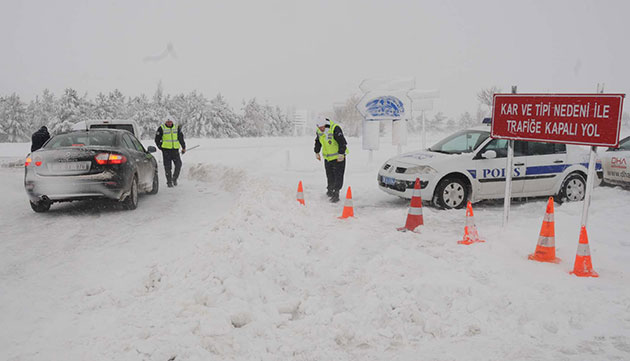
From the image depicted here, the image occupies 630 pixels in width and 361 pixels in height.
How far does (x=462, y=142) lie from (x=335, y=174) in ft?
9.00

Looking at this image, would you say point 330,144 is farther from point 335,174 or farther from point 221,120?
point 221,120

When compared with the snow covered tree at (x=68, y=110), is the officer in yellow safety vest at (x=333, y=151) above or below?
below

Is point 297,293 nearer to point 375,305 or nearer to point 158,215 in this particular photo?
point 375,305

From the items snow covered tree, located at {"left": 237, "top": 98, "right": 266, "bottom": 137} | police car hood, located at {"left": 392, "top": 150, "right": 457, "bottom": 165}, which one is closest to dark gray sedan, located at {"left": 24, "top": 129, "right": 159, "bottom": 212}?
police car hood, located at {"left": 392, "top": 150, "right": 457, "bottom": 165}

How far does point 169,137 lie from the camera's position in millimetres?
12297

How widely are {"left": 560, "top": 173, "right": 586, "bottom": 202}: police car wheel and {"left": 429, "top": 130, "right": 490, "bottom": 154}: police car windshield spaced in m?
2.02

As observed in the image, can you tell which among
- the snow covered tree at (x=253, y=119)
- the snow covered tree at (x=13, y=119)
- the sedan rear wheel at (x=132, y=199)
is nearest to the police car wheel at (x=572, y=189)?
the sedan rear wheel at (x=132, y=199)

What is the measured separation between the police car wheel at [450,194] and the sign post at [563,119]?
2.12 m

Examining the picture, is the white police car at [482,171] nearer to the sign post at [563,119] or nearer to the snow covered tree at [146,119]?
the sign post at [563,119]

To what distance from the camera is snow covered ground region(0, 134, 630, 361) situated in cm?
327

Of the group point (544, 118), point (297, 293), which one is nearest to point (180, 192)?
point (297, 293)

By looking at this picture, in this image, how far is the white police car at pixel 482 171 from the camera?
8414 mm

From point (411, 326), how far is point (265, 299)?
1318 millimetres

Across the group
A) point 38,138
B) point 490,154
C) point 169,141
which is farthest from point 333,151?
point 38,138
